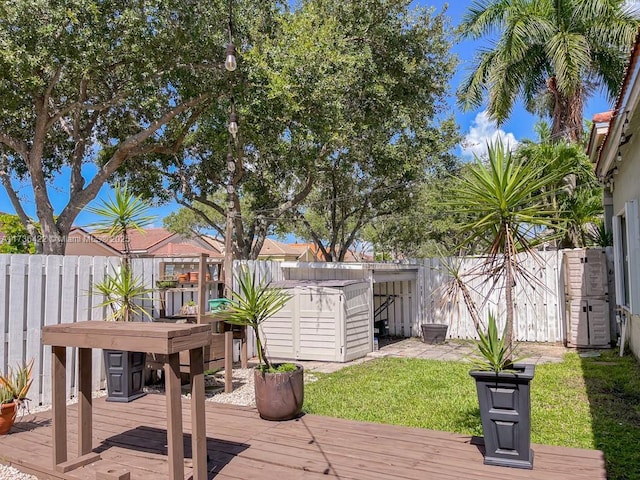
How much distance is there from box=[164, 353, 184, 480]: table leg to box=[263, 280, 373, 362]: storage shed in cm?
513

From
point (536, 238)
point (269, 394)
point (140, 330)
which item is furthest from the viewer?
point (269, 394)

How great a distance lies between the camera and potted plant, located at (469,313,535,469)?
318 cm

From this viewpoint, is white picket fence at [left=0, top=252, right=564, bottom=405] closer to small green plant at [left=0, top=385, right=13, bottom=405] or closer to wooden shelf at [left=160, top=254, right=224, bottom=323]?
wooden shelf at [left=160, top=254, right=224, bottom=323]

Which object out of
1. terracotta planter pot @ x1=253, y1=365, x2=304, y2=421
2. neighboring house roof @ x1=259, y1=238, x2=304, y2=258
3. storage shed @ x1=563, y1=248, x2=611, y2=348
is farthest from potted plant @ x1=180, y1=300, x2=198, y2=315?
neighboring house roof @ x1=259, y1=238, x2=304, y2=258

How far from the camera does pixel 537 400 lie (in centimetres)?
541

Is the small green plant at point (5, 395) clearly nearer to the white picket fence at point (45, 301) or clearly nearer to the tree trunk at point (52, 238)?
the white picket fence at point (45, 301)

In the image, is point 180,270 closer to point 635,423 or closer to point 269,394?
point 269,394

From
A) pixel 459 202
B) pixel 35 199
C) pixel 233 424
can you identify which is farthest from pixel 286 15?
pixel 233 424

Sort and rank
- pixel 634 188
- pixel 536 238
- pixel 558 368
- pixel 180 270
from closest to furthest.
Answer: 1. pixel 536 238
2. pixel 634 188
3. pixel 558 368
4. pixel 180 270

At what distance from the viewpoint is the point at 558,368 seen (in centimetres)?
712

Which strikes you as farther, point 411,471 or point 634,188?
point 634,188

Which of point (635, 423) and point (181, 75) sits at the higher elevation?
point (181, 75)

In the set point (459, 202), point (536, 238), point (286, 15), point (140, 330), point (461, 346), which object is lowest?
point (461, 346)

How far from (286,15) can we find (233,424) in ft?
26.4
